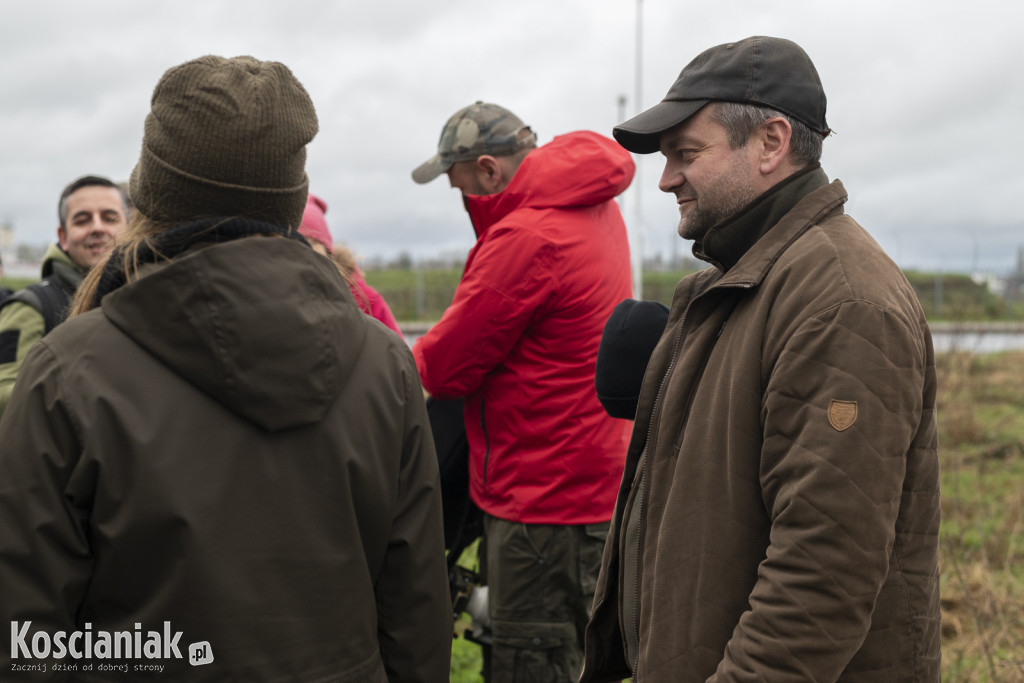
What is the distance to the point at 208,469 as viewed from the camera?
54.2 inches

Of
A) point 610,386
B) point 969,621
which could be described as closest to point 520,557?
point 610,386

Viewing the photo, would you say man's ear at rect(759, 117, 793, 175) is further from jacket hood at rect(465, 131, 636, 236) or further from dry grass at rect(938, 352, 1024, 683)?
dry grass at rect(938, 352, 1024, 683)

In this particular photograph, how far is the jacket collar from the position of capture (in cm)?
179

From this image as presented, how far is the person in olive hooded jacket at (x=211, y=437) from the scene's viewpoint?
4.32 ft

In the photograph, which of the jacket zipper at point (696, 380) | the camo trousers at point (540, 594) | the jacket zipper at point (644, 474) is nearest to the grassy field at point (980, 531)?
the camo trousers at point (540, 594)

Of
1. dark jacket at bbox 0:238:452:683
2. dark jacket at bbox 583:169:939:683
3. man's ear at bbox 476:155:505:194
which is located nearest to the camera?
dark jacket at bbox 0:238:452:683

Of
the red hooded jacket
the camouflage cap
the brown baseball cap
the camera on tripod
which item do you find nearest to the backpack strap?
the red hooded jacket

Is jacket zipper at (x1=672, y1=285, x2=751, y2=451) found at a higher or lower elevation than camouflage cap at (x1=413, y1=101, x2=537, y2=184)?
lower

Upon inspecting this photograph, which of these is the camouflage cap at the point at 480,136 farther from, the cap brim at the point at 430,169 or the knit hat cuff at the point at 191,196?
the knit hat cuff at the point at 191,196

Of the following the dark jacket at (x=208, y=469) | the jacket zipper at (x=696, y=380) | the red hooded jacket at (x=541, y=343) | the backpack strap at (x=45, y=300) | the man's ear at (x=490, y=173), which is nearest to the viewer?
the dark jacket at (x=208, y=469)

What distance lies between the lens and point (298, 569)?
1454 mm

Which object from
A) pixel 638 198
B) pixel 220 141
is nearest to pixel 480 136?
pixel 220 141

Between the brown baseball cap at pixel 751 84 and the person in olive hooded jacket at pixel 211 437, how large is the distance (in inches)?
30.4

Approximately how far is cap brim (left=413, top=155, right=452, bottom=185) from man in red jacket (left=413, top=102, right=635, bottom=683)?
36 cm
